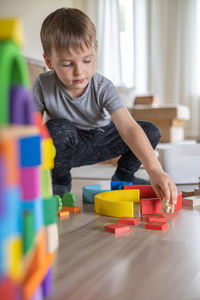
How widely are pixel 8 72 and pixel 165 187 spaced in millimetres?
583

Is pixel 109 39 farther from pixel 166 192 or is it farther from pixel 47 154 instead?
pixel 47 154

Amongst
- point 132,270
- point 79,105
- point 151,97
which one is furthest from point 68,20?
point 151,97

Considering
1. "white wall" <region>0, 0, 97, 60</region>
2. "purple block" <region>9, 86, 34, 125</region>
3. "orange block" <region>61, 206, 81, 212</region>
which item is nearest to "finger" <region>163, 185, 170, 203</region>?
"orange block" <region>61, 206, 81, 212</region>

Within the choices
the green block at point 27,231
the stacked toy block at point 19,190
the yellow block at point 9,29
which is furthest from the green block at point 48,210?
the yellow block at point 9,29

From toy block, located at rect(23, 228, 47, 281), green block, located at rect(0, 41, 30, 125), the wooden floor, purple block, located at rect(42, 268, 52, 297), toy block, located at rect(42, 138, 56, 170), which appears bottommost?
the wooden floor

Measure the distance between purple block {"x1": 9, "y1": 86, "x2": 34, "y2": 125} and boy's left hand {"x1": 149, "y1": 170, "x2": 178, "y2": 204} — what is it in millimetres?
522

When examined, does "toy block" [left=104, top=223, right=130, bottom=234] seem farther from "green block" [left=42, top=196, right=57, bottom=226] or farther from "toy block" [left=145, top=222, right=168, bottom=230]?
"green block" [left=42, top=196, right=57, bottom=226]

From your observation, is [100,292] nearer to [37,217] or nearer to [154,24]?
[37,217]

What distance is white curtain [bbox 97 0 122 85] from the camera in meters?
4.15

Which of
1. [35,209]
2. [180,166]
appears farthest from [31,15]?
[35,209]

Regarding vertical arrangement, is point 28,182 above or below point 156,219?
above

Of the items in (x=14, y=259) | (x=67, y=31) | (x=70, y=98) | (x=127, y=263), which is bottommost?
(x=127, y=263)

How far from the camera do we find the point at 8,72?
0.34 meters

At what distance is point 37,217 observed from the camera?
0.40 meters
